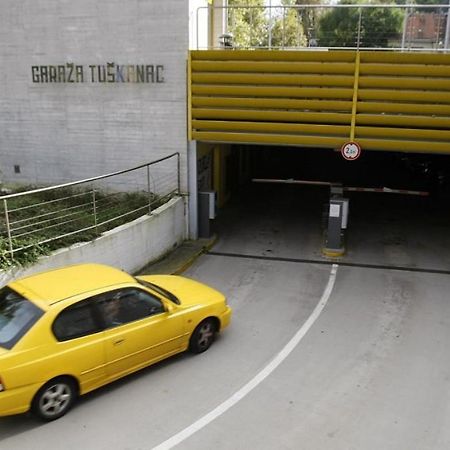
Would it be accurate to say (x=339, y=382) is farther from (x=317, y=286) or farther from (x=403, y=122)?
(x=403, y=122)

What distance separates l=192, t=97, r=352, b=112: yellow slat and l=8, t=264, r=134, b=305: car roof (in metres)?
6.23

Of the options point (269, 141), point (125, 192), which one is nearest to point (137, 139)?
point (125, 192)

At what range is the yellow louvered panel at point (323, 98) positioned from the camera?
11609mm

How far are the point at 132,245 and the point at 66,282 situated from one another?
418 centimetres

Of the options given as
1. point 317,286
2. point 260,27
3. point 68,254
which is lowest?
point 317,286

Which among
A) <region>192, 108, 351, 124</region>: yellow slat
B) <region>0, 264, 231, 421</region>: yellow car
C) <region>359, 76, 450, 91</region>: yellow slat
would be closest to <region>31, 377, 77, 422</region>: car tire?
<region>0, 264, 231, 421</region>: yellow car

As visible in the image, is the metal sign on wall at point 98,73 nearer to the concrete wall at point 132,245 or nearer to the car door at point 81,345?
the concrete wall at point 132,245

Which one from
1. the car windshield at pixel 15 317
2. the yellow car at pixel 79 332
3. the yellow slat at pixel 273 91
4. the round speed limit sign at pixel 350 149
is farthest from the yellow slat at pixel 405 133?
the car windshield at pixel 15 317

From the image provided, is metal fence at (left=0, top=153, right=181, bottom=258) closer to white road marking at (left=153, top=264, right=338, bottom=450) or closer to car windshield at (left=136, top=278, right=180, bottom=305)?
car windshield at (left=136, top=278, right=180, bottom=305)

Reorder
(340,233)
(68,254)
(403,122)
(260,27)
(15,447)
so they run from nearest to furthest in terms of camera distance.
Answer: (15,447)
(68,254)
(403,122)
(340,233)
(260,27)

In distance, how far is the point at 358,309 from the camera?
978cm

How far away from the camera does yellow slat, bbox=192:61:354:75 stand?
11805mm

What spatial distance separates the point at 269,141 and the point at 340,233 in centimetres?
276

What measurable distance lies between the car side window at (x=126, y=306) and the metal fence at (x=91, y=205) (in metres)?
2.72
